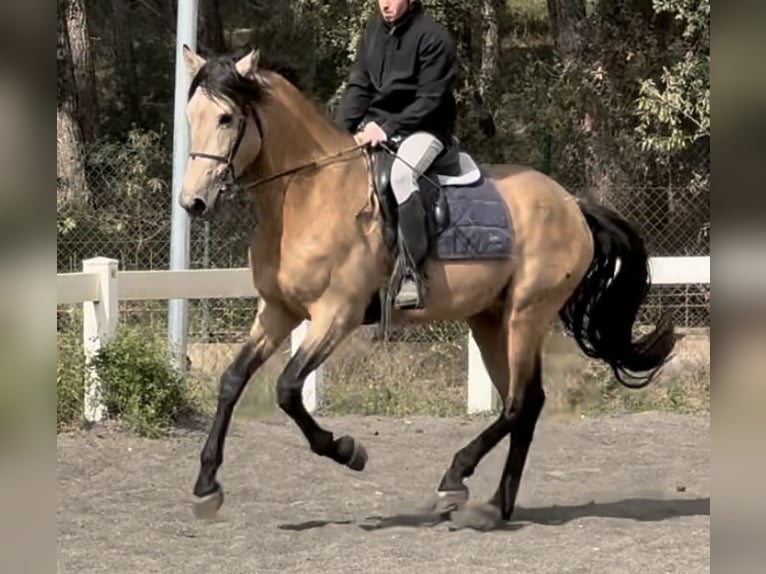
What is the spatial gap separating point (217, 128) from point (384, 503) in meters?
2.45

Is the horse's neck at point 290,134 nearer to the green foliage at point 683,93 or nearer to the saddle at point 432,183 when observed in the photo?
the saddle at point 432,183

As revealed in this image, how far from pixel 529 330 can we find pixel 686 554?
1530 millimetres

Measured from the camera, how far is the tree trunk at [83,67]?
16.7m

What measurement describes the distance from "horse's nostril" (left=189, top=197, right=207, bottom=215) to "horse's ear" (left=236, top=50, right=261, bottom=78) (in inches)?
27.5

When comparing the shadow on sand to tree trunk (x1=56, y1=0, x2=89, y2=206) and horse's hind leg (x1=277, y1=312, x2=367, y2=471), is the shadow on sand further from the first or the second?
tree trunk (x1=56, y1=0, x2=89, y2=206)

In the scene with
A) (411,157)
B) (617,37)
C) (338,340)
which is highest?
(617,37)

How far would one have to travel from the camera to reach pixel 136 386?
8.67 m

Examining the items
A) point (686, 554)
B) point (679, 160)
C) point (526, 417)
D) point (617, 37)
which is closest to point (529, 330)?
point (526, 417)

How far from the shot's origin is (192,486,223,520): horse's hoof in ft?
20.1

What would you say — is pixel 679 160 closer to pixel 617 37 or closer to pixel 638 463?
pixel 617 37

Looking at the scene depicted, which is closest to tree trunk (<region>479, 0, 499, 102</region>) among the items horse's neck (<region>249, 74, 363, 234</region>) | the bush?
the bush

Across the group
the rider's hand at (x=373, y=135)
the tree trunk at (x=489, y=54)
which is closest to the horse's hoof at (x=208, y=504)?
the rider's hand at (x=373, y=135)

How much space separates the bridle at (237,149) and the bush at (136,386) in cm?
297

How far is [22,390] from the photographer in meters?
1.47
